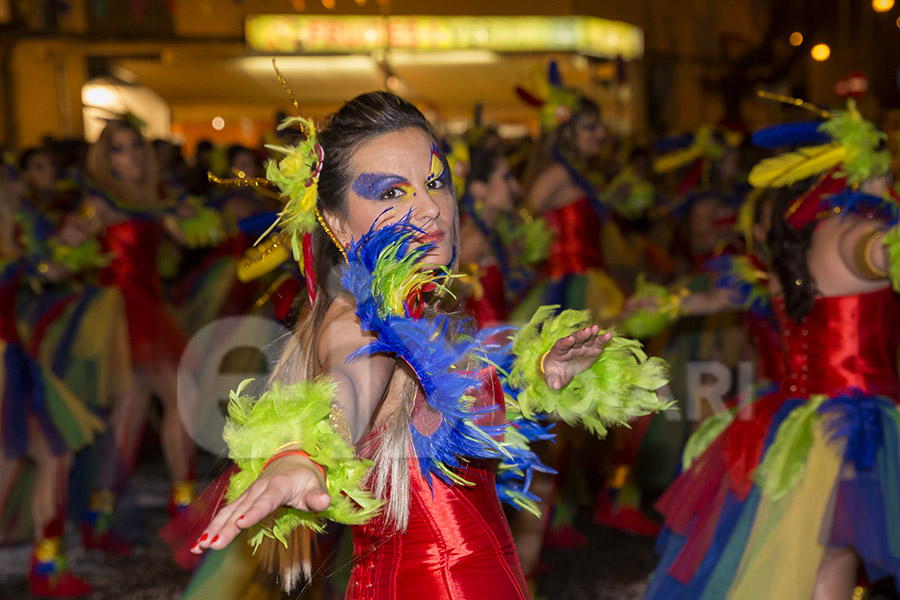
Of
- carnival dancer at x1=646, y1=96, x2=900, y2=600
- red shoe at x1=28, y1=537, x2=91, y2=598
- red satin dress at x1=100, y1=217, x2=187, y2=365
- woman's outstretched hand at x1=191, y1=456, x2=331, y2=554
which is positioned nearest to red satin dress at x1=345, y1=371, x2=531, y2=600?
woman's outstretched hand at x1=191, y1=456, x2=331, y2=554

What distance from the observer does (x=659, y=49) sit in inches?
645

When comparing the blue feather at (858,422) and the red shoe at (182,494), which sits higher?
the blue feather at (858,422)

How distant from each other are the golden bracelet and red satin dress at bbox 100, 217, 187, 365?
11.2ft

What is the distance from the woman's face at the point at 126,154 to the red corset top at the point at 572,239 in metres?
2.07

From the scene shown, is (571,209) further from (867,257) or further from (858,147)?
(867,257)

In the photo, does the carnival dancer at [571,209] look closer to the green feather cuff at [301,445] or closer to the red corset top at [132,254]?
the red corset top at [132,254]

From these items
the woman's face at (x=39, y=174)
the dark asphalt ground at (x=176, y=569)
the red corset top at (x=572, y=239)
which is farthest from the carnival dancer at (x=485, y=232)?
the woman's face at (x=39, y=174)

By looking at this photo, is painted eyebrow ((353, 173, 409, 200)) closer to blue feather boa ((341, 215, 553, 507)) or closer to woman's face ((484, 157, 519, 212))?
blue feather boa ((341, 215, 553, 507))

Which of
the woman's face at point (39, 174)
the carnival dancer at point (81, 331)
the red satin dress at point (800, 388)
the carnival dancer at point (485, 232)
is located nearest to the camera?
the red satin dress at point (800, 388)

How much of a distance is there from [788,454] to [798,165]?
87 cm

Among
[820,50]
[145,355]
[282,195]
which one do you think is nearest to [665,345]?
[145,355]

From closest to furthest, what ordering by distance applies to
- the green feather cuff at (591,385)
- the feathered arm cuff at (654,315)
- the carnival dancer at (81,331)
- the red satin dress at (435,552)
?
1. the red satin dress at (435,552)
2. the green feather cuff at (591,385)
3. the feathered arm cuff at (654,315)
4. the carnival dancer at (81,331)

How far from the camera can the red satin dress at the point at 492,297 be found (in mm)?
3871

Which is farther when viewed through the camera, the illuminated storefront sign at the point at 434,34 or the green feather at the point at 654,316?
the illuminated storefront sign at the point at 434,34
